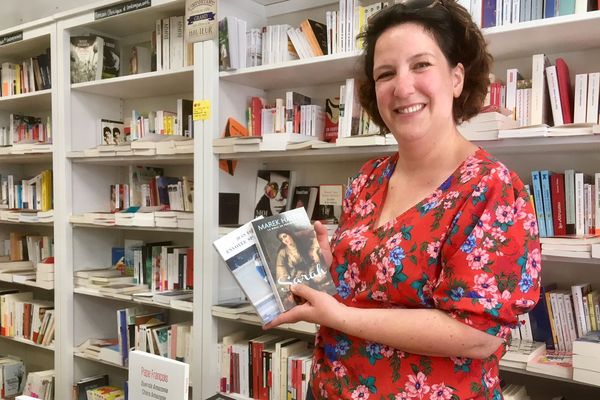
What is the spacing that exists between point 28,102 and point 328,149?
249 centimetres

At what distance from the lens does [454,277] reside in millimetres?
913

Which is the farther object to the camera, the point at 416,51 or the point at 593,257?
the point at 593,257

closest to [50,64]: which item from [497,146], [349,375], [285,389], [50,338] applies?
[50,338]

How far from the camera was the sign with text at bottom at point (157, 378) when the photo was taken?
130 centimetres

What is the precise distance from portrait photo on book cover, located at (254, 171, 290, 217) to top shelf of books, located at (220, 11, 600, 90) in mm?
463

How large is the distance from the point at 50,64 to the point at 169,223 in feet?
4.86

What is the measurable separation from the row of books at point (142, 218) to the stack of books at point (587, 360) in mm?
1739

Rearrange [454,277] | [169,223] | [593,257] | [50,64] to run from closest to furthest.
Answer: [454,277] → [593,257] → [169,223] → [50,64]

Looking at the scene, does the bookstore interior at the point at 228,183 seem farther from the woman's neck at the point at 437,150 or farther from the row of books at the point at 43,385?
the woman's neck at the point at 437,150

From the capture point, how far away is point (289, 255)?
1.23 meters

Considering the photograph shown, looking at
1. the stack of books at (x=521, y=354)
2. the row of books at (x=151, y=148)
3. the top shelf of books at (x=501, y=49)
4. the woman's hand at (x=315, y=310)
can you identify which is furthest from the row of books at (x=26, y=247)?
the stack of books at (x=521, y=354)

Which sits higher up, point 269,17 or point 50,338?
point 269,17

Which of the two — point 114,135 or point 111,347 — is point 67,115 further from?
point 111,347

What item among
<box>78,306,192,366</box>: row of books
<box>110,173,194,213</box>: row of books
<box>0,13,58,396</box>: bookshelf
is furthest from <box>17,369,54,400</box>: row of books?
<box>110,173,194,213</box>: row of books
